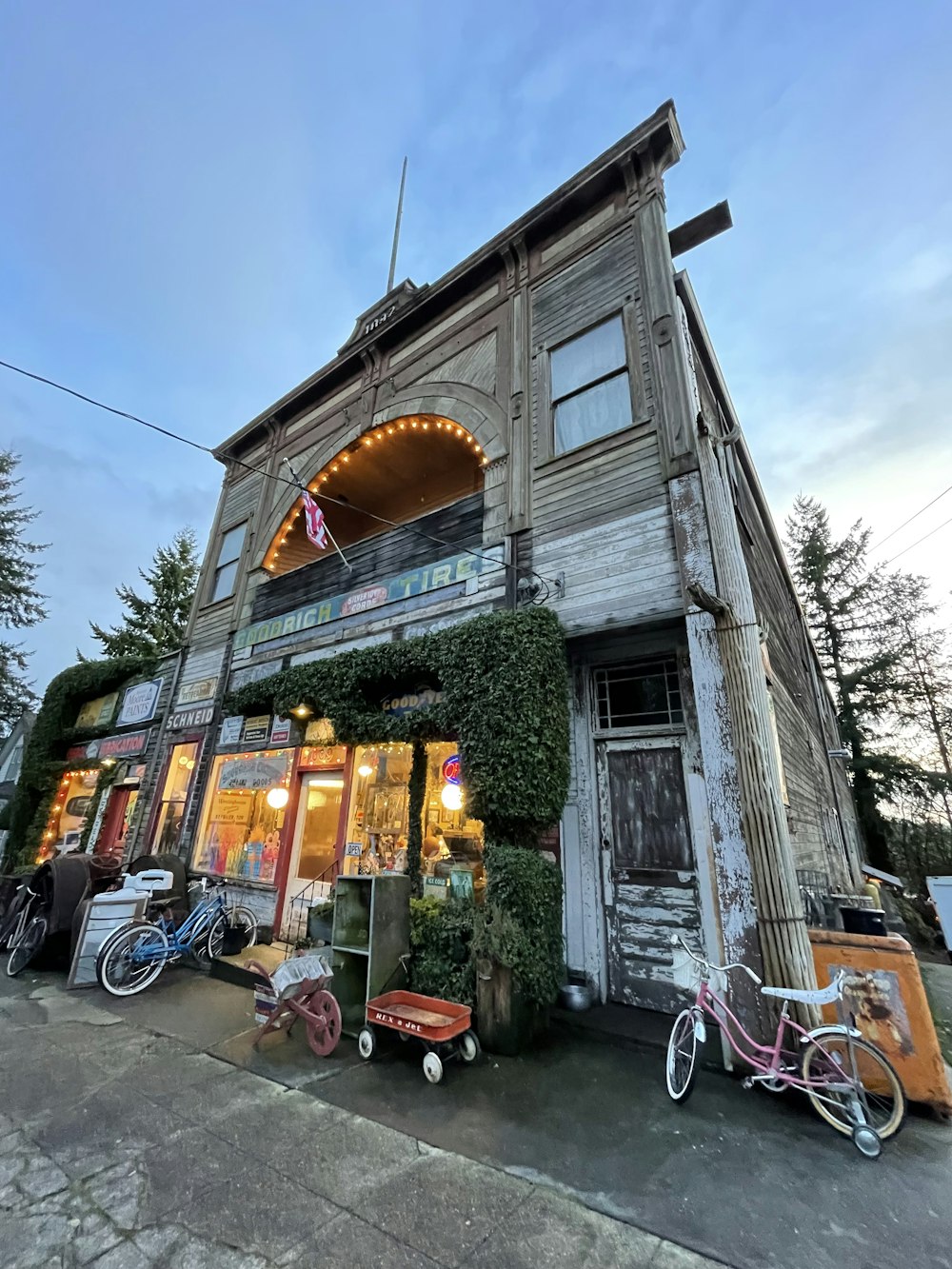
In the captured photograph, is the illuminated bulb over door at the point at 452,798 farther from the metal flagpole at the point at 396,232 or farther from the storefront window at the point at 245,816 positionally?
the metal flagpole at the point at 396,232

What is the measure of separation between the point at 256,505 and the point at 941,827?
74.6 feet

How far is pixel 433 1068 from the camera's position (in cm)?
400

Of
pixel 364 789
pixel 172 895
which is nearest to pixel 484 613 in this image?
pixel 364 789

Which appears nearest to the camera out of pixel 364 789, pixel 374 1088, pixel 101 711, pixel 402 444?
pixel 374 1088

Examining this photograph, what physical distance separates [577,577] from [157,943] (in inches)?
276

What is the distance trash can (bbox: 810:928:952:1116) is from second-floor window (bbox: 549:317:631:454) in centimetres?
597

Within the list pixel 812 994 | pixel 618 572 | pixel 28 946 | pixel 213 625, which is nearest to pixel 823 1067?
pixel 812 994

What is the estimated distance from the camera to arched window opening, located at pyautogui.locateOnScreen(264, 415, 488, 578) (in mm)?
10508

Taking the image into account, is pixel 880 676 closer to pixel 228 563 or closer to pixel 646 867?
pixel 646 867

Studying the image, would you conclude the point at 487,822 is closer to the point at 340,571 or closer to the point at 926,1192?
the point at 926,1192

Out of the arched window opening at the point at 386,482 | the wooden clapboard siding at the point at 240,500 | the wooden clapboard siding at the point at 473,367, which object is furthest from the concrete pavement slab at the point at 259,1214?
the wooden clapboard siding at the point at 240,500

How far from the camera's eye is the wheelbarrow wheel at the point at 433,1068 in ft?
13.1

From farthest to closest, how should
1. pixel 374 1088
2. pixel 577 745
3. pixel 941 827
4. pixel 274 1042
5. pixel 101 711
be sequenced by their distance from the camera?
pixel 941 827 < pixel 101 711 < pixel 577 745 < pixel 274 1042 < pixel 374 1088

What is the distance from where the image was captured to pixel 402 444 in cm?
1073
